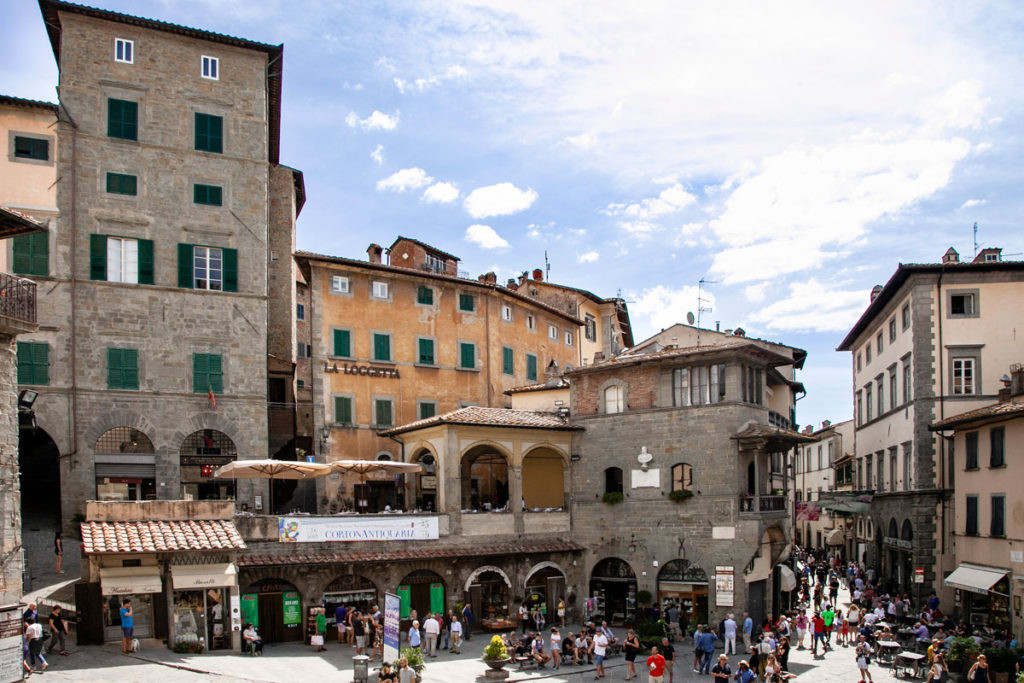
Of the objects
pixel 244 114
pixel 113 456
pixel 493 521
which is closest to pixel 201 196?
pixel 244 114

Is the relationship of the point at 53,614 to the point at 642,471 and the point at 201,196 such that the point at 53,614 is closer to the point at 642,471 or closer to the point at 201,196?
the point at 201,196

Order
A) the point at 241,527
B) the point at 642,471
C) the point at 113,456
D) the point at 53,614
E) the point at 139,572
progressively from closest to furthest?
1. the point at 53,614
2. the point at 139,572
3. the point at 241,527
4. the point at 113,456
5. the point at 642,471

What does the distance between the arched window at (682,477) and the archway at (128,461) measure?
20029 mm

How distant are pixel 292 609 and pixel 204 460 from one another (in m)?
8.33

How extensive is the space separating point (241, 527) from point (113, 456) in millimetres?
7507

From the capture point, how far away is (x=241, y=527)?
30266 millimetres

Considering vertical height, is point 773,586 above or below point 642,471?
below

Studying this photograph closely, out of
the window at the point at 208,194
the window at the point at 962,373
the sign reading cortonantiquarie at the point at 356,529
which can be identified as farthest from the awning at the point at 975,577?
the window at the point at 208,194

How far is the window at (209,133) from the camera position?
3709 cm

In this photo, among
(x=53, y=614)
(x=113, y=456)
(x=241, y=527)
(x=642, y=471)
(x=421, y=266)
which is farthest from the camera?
(x=421, y=266)

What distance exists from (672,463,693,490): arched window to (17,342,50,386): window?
23.8m

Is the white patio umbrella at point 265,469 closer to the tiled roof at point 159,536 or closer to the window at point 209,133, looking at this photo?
the tiled roof at point 159,536

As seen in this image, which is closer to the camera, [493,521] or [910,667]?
[910,667]

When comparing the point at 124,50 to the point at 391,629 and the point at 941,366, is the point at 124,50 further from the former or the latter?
the point at 941,366
